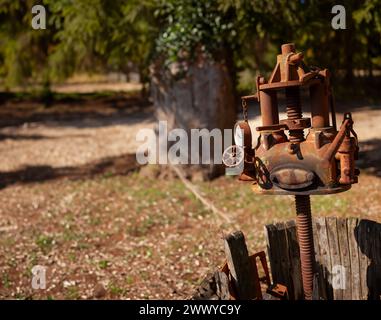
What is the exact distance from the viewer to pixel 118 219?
22.4 ft

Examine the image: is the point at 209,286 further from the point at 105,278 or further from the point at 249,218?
the point at 249,218

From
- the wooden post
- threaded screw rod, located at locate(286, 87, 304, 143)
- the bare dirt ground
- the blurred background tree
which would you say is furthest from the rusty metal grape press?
the blurred background tree

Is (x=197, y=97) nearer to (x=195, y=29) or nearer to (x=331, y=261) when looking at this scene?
(x=195, y=29)

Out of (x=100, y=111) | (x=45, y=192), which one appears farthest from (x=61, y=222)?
(x=100, y=111)

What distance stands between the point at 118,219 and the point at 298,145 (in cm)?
440

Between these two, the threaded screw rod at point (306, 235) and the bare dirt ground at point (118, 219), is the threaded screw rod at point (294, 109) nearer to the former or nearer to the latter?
the threaded screw rod at point (306, 235)

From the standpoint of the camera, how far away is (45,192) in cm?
843

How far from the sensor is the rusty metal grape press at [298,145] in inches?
107

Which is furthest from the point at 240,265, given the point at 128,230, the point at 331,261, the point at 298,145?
Answer: the point at 128,230

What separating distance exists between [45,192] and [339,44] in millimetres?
5768

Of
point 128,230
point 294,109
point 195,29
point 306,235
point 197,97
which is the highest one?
point 195,29

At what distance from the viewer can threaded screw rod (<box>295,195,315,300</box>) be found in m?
3.03

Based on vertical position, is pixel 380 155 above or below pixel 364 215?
above
